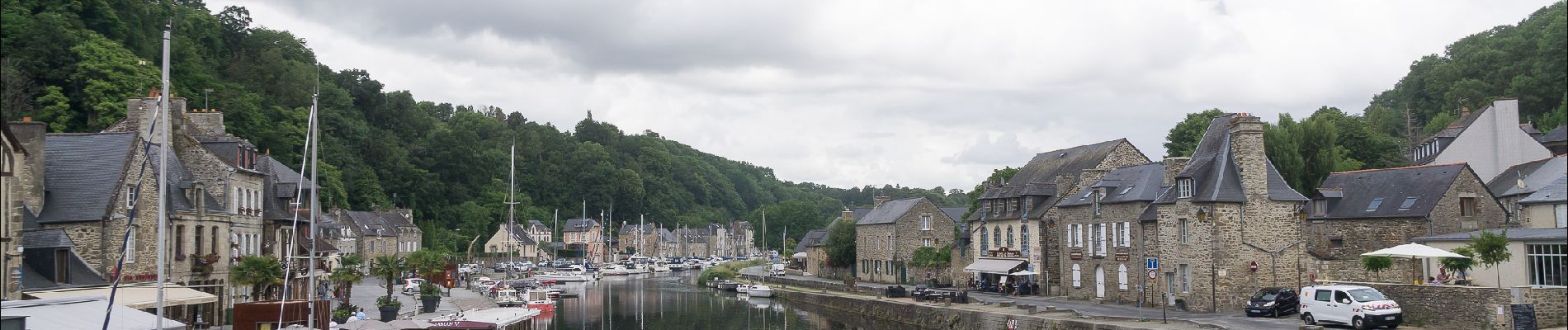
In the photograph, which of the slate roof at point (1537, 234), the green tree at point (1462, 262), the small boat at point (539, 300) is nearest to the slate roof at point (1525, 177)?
the slate roof at point (1537, 234)

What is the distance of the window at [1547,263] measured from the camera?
23.9 meters

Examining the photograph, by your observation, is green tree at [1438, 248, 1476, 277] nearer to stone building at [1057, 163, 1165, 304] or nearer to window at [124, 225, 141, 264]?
stone building at [1057, 163, 1165, 304]

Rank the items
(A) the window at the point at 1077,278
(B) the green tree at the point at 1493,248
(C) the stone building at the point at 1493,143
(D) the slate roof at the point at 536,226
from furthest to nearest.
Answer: (D) the slate roof at the point at 536,226, (A) the window at the point at 1077,278, (C) the stone building at the point at 1493,143, (B) the green tree at the point at 1493,248

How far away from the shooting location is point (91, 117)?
158 ft

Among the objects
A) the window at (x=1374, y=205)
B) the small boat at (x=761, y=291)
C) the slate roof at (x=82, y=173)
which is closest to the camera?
the slate roof at (x=82, y=173)

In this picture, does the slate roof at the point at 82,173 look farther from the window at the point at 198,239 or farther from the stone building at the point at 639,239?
the stone building at the point at 639,239

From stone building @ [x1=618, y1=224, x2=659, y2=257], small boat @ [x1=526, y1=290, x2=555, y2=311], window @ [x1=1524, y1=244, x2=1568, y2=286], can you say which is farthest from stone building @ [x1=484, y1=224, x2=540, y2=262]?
window @ [x1=1524, y1=244, x2=1568, y2=286]

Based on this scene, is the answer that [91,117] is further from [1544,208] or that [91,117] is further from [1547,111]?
[1547,111]

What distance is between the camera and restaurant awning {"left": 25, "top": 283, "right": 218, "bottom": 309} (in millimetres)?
23344

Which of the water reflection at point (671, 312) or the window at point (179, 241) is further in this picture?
A: the water reflection at point (671, 312)

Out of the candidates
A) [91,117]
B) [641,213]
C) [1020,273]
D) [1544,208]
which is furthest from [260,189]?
[641,213]

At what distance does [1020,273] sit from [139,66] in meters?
41.1

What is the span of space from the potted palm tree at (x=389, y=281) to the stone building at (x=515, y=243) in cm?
5955

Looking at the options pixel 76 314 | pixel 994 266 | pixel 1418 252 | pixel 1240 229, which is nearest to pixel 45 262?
pixel 76 314
